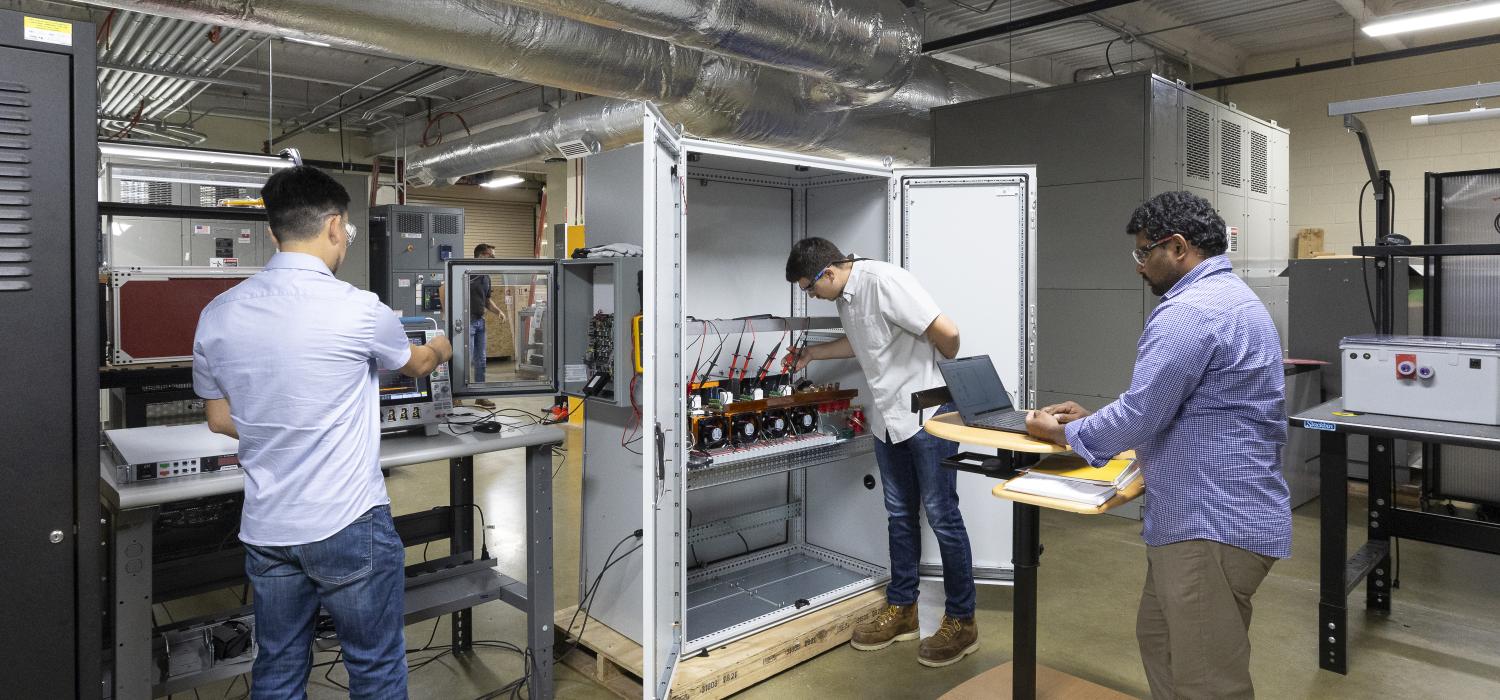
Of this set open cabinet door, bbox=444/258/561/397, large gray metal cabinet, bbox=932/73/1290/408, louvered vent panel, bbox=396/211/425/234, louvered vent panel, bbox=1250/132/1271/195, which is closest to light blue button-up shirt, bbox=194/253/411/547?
open cabinet door, bbox=444/258/561/397

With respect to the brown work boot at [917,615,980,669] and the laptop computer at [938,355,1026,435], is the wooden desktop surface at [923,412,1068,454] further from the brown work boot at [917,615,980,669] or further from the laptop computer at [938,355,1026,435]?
the brown work boot at [917,615,980,669]

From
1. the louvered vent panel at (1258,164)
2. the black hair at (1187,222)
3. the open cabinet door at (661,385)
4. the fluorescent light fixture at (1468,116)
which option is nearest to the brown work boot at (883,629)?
the open cabinet door at (661,385)

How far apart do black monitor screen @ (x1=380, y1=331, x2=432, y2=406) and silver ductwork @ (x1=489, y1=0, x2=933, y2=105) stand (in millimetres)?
1411

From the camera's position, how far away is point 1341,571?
2.90 metres

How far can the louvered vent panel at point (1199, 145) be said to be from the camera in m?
4.95

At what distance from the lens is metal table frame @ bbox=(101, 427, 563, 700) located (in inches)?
76.1

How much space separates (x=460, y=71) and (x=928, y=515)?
5773 millimetres

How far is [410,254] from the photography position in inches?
255

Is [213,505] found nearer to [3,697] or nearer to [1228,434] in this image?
[3,697]

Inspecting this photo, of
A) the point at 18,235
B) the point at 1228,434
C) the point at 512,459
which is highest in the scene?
the point at 18,235

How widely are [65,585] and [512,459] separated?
4821 millimetres

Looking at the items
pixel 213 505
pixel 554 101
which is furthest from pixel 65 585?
pixel 554 101

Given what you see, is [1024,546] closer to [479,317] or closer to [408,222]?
[479,317]

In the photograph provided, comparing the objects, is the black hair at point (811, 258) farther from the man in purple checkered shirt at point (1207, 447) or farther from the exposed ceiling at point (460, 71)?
the exposed ceiling at point (460, 71)
